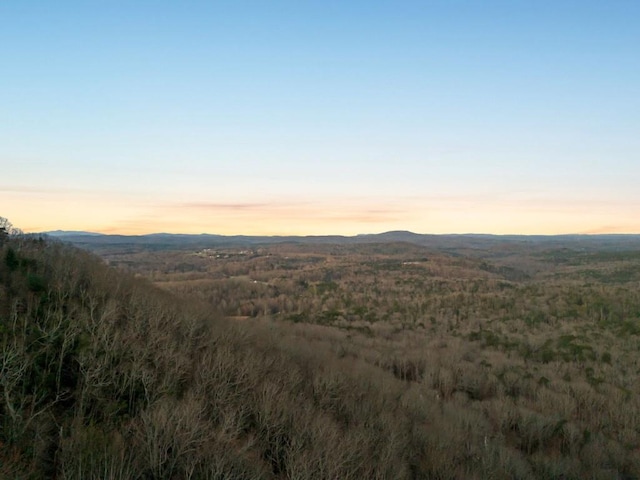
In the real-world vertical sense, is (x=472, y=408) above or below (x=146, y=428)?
below

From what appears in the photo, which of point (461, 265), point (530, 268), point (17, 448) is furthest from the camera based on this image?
point (530, 268)

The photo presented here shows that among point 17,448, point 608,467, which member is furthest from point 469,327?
point 17,448

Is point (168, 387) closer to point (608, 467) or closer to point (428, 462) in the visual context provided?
point (428, 462)

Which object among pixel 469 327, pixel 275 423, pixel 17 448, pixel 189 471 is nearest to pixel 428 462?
pixel 275 423

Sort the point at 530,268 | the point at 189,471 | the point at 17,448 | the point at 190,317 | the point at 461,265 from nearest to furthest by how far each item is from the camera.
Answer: the point at 17,448
the point at 189,471
the point at 190,317
the point at 461,265
the point at 530,268

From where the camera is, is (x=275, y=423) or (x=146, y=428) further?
(x=275, y=423)

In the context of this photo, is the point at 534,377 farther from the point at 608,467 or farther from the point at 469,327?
the point at 469,327
